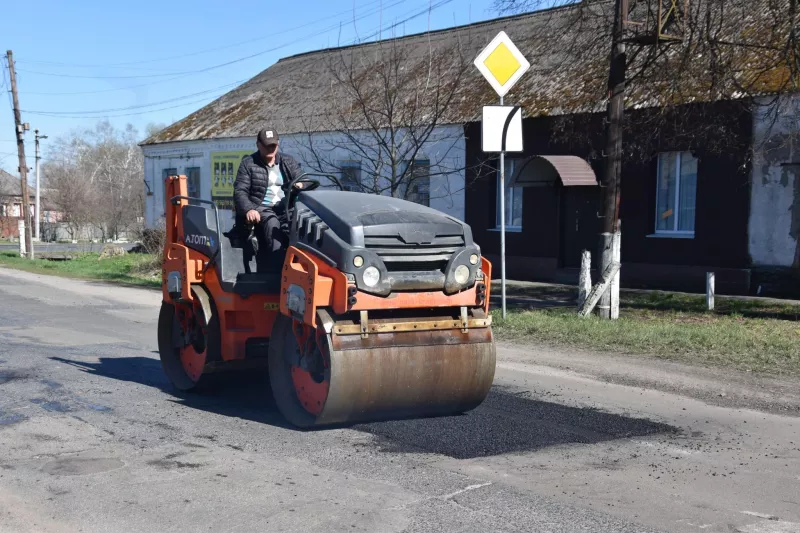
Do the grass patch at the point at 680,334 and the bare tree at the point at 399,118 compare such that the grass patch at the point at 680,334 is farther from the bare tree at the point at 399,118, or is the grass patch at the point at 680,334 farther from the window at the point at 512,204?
the window at the point at 512,204

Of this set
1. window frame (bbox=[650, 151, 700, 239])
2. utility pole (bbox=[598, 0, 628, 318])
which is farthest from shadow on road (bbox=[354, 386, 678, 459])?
window frame (bbox=[650, 151, 700, 239])

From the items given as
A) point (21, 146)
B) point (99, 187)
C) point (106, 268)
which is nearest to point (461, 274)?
point (106, 268)

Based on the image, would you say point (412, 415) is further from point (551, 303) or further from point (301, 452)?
point (551, 303)

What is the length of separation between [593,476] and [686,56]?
830cm

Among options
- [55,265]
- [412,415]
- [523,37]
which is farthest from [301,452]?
[55,265]

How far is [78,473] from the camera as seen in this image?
17.4ft

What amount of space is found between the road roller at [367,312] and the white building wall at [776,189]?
35.5 ft

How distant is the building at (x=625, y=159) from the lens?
15.3 m

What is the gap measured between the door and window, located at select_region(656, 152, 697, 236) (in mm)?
1407

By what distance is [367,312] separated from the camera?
19.1ft

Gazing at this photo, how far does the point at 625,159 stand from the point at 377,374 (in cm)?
1313

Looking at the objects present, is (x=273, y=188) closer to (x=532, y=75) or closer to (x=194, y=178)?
(x=532, y=75)

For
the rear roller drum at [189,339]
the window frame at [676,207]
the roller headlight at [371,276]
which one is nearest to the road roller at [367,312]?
the roller headlight at [371,276]

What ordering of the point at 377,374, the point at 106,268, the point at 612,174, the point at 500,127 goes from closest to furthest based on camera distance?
the point at 377,374, the point at 500,127, the point at 612,174, the point at 106,268
